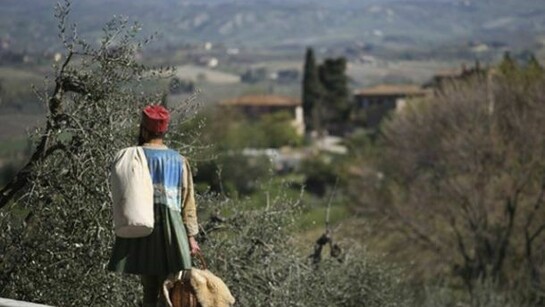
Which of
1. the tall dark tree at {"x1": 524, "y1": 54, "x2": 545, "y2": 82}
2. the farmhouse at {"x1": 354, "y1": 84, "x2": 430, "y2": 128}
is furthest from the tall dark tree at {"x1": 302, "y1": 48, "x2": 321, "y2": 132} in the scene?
the tall dark tree at {"x1": 524, "y1": 54, "x2": 545, "y2": 82}

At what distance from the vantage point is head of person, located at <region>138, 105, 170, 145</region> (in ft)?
17.9

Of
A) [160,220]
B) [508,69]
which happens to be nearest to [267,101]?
[508,69]

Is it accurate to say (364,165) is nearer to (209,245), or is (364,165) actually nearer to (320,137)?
(209,245)

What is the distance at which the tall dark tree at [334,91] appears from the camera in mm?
88438

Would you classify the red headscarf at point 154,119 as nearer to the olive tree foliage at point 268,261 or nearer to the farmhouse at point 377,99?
the olive tree foliage at point 268,261

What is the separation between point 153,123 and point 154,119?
3cm

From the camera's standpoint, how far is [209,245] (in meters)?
10.4

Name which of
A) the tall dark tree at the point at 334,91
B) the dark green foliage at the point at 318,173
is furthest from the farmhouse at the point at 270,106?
the dark green foliage at the point at 318,173

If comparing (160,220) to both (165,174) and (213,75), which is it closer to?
(165,174)

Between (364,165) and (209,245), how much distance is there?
84.1 ft

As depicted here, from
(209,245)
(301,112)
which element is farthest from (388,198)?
(301,112)

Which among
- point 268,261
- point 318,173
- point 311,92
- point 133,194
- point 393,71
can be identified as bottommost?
point 393,71

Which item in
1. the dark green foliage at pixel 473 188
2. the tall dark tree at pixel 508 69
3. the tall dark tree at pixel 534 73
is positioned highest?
the tall dark tree at pixel 534 73

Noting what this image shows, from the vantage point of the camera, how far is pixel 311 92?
3442 inches
